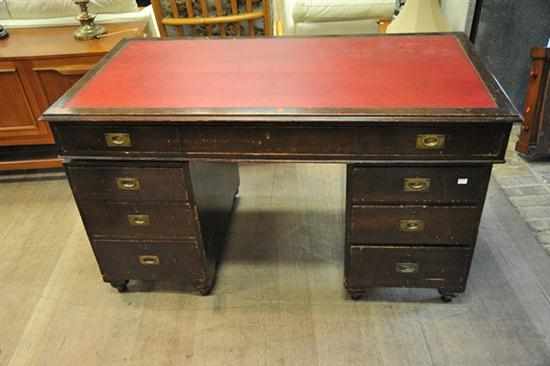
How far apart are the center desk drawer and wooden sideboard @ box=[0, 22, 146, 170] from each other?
2.77 feet

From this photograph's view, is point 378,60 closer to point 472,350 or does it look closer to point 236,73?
point 236,73

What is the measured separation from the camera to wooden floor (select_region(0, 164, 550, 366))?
63.1 inches

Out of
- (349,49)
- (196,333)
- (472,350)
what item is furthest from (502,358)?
(349,49)

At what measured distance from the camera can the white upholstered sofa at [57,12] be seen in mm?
2459

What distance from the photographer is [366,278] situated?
1.67 metres

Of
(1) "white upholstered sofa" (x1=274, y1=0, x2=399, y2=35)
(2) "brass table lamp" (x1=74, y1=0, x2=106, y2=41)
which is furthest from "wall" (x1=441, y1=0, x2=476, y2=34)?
(2) "brass table lamp" (x1=74, y1=0, x2=106, y2=41)

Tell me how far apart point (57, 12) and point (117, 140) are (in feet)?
4.70

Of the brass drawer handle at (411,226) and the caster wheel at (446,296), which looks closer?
the brass drawer handle at (411,226)

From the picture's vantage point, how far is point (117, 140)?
56.8 inches

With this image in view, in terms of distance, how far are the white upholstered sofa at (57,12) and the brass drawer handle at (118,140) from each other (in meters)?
1.22

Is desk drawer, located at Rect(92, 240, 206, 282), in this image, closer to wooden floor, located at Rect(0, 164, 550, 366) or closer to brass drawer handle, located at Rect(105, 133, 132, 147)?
wooden floor, located at Rect(0, 164, 550, 366)

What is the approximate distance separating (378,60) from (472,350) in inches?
38.5

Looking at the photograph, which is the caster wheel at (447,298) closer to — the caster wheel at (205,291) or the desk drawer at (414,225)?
the desk drawer at (414,225)

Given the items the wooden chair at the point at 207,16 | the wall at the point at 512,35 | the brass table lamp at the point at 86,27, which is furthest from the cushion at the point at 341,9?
the brass table lamp at the point at 86,27
